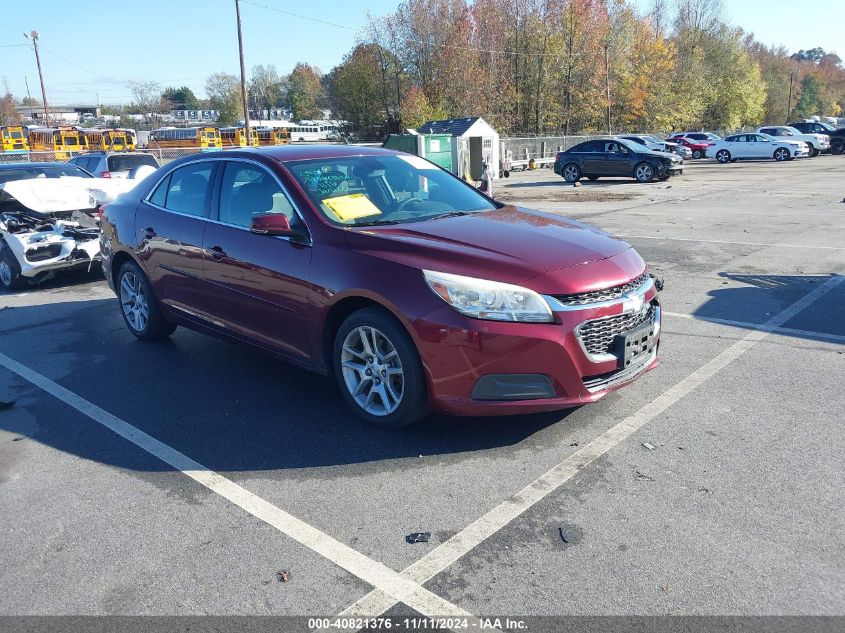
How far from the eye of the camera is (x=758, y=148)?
38.2 meters

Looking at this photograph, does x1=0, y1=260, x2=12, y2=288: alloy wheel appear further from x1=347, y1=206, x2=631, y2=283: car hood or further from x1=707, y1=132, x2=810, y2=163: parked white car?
x1=707, y1=132, x2=810, y2=163: parked white car

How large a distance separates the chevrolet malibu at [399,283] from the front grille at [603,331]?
1cm

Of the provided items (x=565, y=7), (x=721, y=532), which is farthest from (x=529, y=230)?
(x=565, y=7)

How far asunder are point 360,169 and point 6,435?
9.77ft

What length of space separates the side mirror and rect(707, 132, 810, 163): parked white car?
39.4 m

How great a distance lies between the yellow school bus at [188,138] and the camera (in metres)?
46.7

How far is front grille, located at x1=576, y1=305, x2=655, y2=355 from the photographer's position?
153 inches

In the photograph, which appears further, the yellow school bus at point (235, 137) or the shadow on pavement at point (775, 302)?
the yellow school bus at point (235, 137)

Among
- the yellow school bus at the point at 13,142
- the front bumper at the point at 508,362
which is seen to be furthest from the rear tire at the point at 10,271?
the yellow school bus at the point at 13,142

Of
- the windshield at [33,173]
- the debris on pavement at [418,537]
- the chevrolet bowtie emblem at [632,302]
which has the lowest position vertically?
the debris on pavement at [418,537]

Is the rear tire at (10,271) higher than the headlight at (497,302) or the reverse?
the reverse

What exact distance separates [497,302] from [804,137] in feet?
143

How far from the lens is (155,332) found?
6363 mm

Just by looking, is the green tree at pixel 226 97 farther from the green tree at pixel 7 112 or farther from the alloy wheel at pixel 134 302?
the alloy wheel at pixel 134 302
